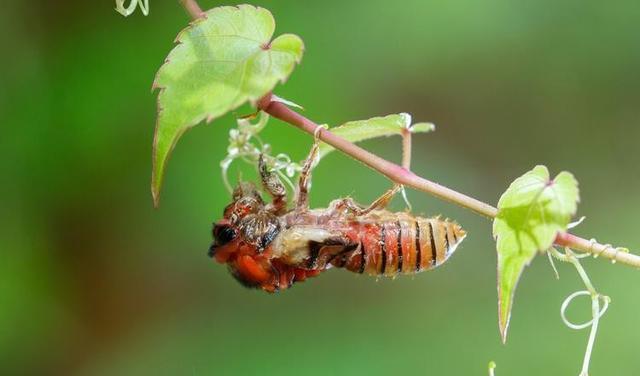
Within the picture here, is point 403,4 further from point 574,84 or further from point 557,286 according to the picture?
point 557,286

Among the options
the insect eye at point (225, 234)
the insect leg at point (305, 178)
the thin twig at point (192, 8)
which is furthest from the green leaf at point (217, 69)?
the insect eye at point (225, 234)

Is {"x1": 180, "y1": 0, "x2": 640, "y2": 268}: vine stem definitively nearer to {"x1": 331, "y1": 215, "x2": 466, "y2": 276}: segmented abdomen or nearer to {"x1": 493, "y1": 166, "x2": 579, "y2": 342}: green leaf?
{"x1": 493, "y1": 166, "x2": 579, "y2": 342}: green leaf

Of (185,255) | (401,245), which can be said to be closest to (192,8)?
(401,245)

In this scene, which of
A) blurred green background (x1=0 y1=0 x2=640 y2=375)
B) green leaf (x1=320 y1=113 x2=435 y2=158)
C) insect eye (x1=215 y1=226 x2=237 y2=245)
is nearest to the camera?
green leaf (x1=320 y1=113 x2=435 y2=158)

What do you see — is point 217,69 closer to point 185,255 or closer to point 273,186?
point 273,186

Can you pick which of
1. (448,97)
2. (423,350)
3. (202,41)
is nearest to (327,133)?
(202,41)

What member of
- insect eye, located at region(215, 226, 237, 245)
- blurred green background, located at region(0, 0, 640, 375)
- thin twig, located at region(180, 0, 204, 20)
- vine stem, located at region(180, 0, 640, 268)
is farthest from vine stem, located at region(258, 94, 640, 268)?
blurred green background, located at region(0, 0, 640, 375)
